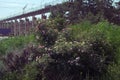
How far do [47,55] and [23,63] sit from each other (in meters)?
2.25

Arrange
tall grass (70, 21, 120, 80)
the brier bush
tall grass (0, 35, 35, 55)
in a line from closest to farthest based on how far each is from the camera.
A: tall grass (70, 21, 120, 80) < the brier bush < tall grass (0, 35, 35, 55)

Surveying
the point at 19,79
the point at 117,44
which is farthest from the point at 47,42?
the point at 117,44

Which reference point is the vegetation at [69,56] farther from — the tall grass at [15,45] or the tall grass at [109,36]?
the tall grass at [15,45]

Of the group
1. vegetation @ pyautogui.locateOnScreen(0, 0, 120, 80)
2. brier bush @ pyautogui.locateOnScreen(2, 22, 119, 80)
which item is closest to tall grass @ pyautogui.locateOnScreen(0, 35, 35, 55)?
vegetation @ pyautogui.locateOnScreen(0, 0, 120, 80)

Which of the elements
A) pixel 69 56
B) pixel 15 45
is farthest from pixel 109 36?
pixel 15 45

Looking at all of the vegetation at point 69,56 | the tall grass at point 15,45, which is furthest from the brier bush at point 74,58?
the tall grass at point 15,45

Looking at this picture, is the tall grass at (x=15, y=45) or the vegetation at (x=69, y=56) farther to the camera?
the tall grass at (x=15, y=45)

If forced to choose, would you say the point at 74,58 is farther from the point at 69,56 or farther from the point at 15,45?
the point at 15,45

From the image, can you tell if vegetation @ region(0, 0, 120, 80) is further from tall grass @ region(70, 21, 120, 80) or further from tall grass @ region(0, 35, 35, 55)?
tall grass @ region(0, 35, 35, 55)

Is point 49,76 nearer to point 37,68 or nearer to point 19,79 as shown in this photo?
point 37,68

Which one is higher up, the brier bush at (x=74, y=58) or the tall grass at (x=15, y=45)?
the brier bush at (x=74, y=58)

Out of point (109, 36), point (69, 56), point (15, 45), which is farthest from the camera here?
point (15, 45)

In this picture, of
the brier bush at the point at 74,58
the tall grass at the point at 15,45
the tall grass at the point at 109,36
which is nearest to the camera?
the tall grass at the point at 109,36

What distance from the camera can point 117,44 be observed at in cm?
1144
